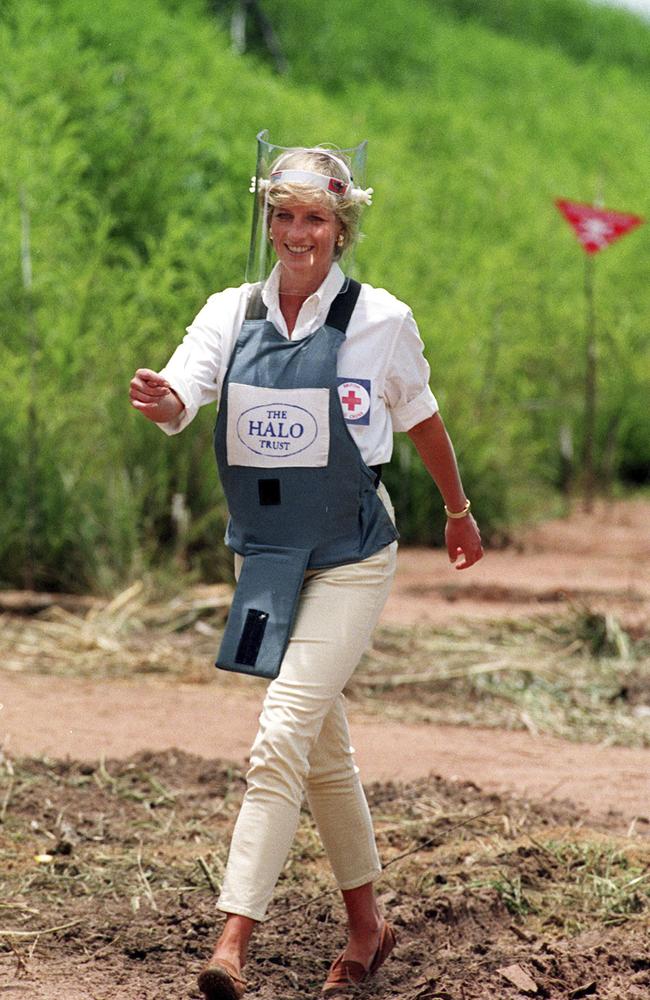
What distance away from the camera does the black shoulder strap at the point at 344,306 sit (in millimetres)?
3229

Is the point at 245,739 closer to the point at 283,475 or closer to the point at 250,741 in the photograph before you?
the point at 250,741

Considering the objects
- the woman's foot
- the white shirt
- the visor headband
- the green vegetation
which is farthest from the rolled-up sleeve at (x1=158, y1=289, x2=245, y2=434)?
the green vegetation

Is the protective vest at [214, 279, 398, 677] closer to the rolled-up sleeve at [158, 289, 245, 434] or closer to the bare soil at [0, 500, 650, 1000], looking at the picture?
the rolled-up sleeve at [158, 289, 245, 434]

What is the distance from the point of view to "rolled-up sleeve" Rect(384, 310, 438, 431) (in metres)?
3.27

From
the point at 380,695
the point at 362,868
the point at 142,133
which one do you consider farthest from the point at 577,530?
the point at 362,868

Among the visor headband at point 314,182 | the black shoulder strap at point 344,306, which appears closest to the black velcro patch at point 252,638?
the black shoulder strap at point 344,306

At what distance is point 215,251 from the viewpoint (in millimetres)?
9531

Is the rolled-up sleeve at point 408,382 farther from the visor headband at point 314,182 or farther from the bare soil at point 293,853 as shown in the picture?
the bare soil at point 293,853

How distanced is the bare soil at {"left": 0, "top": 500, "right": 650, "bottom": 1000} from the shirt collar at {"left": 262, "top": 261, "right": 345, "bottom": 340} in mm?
1428

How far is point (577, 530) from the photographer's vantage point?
1188 centimetres

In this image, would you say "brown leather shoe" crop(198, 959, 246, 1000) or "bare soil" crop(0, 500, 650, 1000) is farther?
"bare soil" crop(0, 500, 650, 1000)

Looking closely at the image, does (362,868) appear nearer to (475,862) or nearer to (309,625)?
(309,625)

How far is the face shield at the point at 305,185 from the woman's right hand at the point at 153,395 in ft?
1.49

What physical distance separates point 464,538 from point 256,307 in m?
0.75
